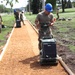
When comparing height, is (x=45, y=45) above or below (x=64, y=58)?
above

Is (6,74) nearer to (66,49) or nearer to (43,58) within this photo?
(43,58)

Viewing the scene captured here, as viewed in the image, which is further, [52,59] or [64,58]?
[64,58]

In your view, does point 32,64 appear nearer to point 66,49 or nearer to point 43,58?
point 43,58

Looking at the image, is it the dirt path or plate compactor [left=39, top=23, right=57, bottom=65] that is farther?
plate compactor [left=39, top=23, right=57, bottom=65]

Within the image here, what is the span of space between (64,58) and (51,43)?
146 centimetres

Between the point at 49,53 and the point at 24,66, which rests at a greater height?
the point at 49,53

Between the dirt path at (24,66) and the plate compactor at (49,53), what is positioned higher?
the plate compactor at (49,53)

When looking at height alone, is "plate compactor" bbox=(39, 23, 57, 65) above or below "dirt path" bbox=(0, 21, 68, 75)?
above

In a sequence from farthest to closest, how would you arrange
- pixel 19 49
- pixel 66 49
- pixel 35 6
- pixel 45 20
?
pixel 35 6, pixel 19 49, pixel 66 49, pixel 45 20

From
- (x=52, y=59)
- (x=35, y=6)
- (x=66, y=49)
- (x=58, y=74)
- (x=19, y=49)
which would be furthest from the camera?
(x=35, y=6)

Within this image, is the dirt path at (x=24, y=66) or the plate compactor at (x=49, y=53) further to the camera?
the plate compactor at (x=49, y=53)

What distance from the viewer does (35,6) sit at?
79.6 meters

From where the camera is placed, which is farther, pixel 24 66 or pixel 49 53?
pixel 24 66

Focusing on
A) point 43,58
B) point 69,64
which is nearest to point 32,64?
point 43,58
